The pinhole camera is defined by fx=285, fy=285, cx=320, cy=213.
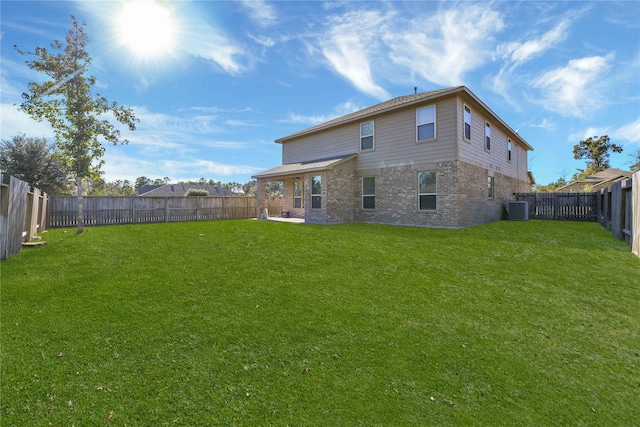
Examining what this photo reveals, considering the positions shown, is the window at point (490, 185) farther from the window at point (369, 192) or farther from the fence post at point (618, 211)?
the window at point (369, 192)

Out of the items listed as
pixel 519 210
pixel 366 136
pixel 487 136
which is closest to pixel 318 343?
pixel 366 136

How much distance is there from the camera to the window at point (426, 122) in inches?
473

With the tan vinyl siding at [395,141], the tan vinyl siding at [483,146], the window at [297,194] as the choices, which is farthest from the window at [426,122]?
the window at [297,194]

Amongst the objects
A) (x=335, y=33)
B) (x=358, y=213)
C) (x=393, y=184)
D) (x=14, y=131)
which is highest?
(x=335, y=33)

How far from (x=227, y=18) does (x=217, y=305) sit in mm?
9990

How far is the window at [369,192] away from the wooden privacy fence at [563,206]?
10.5 m

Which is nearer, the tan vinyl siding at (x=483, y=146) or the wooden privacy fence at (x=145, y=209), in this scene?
the tan vinyl siding at (x=483, y=146)

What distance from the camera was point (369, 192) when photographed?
46.9 feet

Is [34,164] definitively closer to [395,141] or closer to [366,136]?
[366,136]

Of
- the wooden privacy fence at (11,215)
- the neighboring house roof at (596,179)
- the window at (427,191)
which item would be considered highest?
the neighboring house roof at (596,179)

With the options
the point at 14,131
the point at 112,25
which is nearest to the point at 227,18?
the point at 112,25

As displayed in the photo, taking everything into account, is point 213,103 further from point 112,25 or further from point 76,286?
point 76,286

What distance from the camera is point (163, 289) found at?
4566 mm

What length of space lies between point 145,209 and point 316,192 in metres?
9.59
